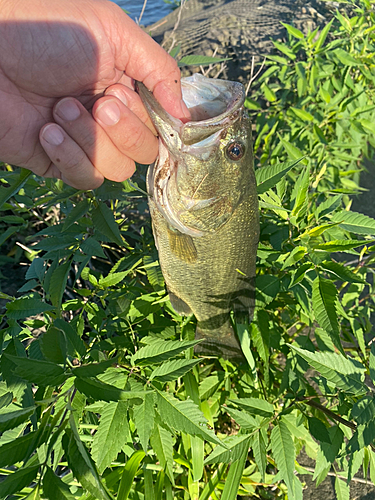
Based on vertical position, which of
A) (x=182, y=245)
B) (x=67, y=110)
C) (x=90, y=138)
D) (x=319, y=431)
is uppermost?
(x=67, y=110)

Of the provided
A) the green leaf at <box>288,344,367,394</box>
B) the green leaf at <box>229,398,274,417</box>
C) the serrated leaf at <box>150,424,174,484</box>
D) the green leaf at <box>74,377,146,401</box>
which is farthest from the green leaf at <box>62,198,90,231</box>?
the green leaf at <box>288,344,367,394</box>

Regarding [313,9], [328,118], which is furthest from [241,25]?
[328,118]

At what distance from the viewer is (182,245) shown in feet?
6.41

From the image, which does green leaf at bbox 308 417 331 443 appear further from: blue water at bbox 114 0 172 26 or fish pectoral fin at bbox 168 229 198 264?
blue water at bbox 114 0 172 26

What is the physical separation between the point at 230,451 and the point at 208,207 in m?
1.11

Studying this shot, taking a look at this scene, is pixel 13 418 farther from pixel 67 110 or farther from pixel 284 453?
pixel 67 110

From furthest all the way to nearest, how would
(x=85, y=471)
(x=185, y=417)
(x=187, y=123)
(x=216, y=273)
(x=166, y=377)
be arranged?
(x=216, y=273), (x=187, y=123), (x=166, y=377), (x=185, y=417), (x=85, y=471)

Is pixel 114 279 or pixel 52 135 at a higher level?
pixel 52 135

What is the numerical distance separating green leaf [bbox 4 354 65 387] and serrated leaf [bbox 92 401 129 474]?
0.21 meters

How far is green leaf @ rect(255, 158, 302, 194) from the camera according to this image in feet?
5.53

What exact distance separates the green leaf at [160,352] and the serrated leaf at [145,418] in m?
0.12

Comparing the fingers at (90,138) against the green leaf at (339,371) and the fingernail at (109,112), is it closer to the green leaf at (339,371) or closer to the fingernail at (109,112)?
the fingernail at (109,112)

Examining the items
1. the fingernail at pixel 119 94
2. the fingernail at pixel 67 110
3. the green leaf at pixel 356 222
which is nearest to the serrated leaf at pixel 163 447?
the green leaf at pixel 356 222

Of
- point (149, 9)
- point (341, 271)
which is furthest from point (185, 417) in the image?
point (149, 9)
